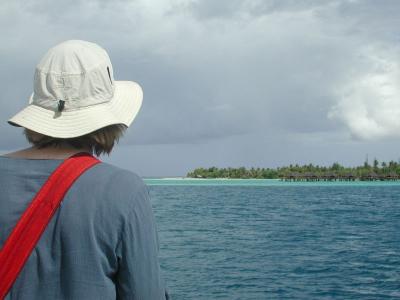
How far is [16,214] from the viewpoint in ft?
4.42

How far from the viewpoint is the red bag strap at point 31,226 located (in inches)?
50.5

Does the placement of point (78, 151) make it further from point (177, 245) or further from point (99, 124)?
A: point (177, 245)

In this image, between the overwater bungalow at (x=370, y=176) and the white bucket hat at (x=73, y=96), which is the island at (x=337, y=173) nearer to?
the overwater bungalow at (x=370, y=176)

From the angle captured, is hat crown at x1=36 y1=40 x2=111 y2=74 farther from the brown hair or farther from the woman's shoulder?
the woman's shoulder

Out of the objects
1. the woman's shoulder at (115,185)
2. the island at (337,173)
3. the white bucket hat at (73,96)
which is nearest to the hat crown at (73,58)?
the white bucket hat at (73,96)

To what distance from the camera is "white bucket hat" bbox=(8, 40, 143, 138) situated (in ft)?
4.68

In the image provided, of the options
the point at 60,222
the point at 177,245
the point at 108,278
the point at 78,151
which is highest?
the point at 78,151

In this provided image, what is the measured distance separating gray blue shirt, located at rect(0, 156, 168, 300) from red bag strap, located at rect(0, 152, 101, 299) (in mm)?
20

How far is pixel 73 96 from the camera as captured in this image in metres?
1.45

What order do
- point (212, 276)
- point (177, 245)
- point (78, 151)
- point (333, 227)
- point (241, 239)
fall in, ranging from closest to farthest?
A: 1. point (78, 151)
2. point (212, 276)
3. point (177, 245)
4. point (241, 239)
5. point (333, 227)

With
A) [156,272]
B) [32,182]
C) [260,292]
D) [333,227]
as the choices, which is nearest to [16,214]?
[32,182]

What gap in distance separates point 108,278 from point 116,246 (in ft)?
0.28

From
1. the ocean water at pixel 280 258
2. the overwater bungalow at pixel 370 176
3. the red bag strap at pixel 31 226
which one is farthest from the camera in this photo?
the overwater bungalow at pixel 370 176

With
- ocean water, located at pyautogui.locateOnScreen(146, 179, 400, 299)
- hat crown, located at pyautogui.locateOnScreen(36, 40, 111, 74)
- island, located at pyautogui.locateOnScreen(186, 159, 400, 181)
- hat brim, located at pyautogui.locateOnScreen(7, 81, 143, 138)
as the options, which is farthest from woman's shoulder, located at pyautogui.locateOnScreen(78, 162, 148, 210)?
island, located at pyautogui.locateOnScreen(186, 159, 400, 181)
